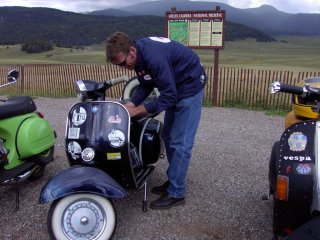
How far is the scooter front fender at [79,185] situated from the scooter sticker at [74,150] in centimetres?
22

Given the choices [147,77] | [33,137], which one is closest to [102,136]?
[147,77]

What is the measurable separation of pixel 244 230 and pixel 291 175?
1.11 metres

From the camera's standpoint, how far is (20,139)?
4031 millimetres

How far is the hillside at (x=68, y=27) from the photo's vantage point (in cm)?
8669

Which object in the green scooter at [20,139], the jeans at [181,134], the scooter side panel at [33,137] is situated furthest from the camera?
the scooter side panel at [33,137]

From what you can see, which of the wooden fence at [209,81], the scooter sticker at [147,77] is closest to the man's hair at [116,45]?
the scooter sticker at [147,77]

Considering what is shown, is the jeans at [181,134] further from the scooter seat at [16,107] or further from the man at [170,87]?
the scooter seat at [16,107]

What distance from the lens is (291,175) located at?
97.6 inches

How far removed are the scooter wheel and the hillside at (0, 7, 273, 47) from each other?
76707 millimetres

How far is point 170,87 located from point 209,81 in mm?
9172

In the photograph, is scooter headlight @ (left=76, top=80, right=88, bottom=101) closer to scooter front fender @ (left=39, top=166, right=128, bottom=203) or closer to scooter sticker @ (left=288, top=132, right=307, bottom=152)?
scooter front fender @ (left=39, top=166, right=128, bottom=203)

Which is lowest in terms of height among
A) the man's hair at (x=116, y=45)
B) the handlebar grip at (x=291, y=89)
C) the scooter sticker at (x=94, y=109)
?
the scooter sticker at (x=94, y=109)

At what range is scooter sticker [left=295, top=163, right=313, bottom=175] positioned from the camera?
7.98 ft

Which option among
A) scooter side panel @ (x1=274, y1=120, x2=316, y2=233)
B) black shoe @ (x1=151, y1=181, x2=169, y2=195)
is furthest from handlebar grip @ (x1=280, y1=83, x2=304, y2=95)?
black shoe @ (x1=151, y1=181, x2=169, y2=195)
